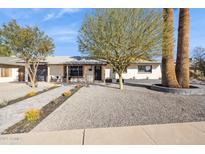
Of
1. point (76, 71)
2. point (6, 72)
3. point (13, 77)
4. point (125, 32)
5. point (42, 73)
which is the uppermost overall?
point (125, 32)

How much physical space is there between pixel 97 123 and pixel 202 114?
405 cm

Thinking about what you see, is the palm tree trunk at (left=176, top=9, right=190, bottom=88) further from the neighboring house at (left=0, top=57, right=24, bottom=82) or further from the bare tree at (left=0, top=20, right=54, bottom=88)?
the neighboring house at (left=0, top=57, right=24, bottom=82)

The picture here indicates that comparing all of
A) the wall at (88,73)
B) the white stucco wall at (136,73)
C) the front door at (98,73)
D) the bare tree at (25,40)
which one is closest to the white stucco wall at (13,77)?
the bare tree at (25,40)

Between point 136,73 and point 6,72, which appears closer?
point 6,72

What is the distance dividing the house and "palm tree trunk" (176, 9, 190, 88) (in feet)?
33.2

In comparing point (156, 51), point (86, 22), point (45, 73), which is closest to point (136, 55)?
point (156, 51)

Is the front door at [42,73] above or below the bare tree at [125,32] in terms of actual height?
below

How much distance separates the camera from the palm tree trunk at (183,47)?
1262 cm

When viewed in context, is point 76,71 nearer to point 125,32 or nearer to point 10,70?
point 10,70

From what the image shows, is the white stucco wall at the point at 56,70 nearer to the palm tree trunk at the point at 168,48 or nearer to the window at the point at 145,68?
the window at the point at 145,68

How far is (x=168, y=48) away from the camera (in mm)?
13391

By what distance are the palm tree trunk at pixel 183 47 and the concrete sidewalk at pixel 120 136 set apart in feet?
29.3

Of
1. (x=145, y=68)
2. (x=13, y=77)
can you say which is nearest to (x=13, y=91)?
(x=13, y=77)

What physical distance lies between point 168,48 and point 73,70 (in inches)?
572
